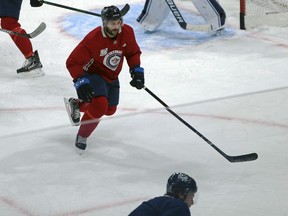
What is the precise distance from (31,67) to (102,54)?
1222 mm

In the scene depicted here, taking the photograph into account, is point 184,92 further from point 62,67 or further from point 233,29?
point 233,29

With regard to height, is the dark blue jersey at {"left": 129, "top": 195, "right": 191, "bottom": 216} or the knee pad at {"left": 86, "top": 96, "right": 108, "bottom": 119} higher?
the dark blue jersey at {"left": 129, "top": 195, "right": 191, "bottom": 216}

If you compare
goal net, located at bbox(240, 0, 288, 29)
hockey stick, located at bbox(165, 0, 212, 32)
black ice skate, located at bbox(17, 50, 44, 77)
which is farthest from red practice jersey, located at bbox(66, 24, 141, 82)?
goal net, located at bbox(240, 0, 288, 29)

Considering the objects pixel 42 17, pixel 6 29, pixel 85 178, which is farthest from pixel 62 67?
pixel 85 178

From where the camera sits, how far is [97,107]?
2980 millimetres

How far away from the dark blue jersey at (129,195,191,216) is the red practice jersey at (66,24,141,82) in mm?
1245

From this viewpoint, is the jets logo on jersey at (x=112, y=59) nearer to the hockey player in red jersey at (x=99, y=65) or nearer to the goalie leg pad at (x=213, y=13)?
the hockey player in red jersey at (x=99, y=65)

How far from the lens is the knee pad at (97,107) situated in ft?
9.78

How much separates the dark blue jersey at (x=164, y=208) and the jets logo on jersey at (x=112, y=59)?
131cm

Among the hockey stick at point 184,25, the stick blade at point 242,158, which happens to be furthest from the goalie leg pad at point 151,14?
the stick blade at point 242,158

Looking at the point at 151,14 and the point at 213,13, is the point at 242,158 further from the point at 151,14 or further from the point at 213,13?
the point at 151,14

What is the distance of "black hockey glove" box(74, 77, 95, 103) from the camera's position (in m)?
2.87

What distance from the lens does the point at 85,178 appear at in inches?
107

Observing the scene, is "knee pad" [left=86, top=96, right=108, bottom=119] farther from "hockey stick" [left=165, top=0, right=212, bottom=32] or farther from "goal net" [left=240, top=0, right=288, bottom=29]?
"goal net" [left=240, top=0, right=288, bottom=29]
